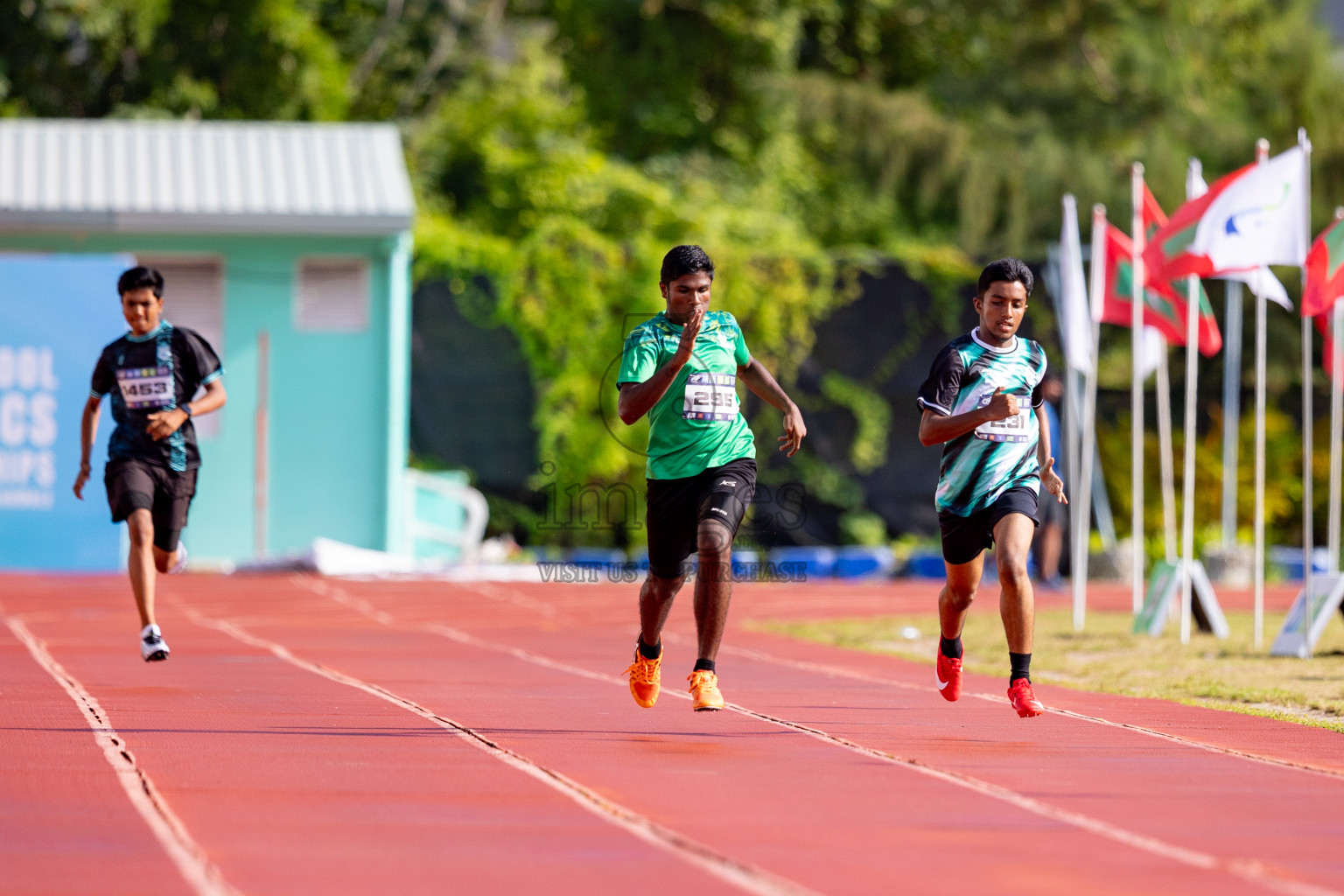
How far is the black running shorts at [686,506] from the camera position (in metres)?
7.14

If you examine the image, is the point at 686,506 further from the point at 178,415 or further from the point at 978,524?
the point at 178,415

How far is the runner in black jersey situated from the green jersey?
2817 mm

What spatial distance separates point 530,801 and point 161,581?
11407 millimetres

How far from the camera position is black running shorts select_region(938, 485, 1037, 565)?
24.2 feet

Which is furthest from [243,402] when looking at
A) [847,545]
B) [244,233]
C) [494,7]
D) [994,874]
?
[494,7]

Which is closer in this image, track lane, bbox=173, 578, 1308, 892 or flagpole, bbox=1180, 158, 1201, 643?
track lane, bbox=173, 578, 1308, 892

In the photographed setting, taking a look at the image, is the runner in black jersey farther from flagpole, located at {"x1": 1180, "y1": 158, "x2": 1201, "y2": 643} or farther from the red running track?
flagpole, located at {"x1": 1180, "y1": 158, "x2": 1201, "y2": 643}

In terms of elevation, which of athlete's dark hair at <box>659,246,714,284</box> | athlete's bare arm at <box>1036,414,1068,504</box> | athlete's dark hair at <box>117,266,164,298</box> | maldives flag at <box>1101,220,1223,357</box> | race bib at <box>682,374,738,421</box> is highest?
maldives flag at <box>1101,220,1223,357</box>

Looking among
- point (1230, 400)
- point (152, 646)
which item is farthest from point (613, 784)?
point (1230, 400)

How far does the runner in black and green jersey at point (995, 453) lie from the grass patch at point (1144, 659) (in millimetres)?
1437

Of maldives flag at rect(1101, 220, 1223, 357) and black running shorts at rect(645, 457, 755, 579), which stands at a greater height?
maldives flag at rect(1101, 220, 1223, 357)

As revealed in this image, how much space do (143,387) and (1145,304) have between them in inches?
282

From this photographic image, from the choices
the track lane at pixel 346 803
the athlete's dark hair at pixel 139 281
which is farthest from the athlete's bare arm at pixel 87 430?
the track lane at pixel 346 803

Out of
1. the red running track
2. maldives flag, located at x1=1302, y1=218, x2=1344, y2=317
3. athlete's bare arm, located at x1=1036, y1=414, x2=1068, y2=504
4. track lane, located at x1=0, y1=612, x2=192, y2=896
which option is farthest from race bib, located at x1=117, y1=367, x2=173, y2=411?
maldives flag, located at x1=1302, y1=218, x2=1344, y2=317
